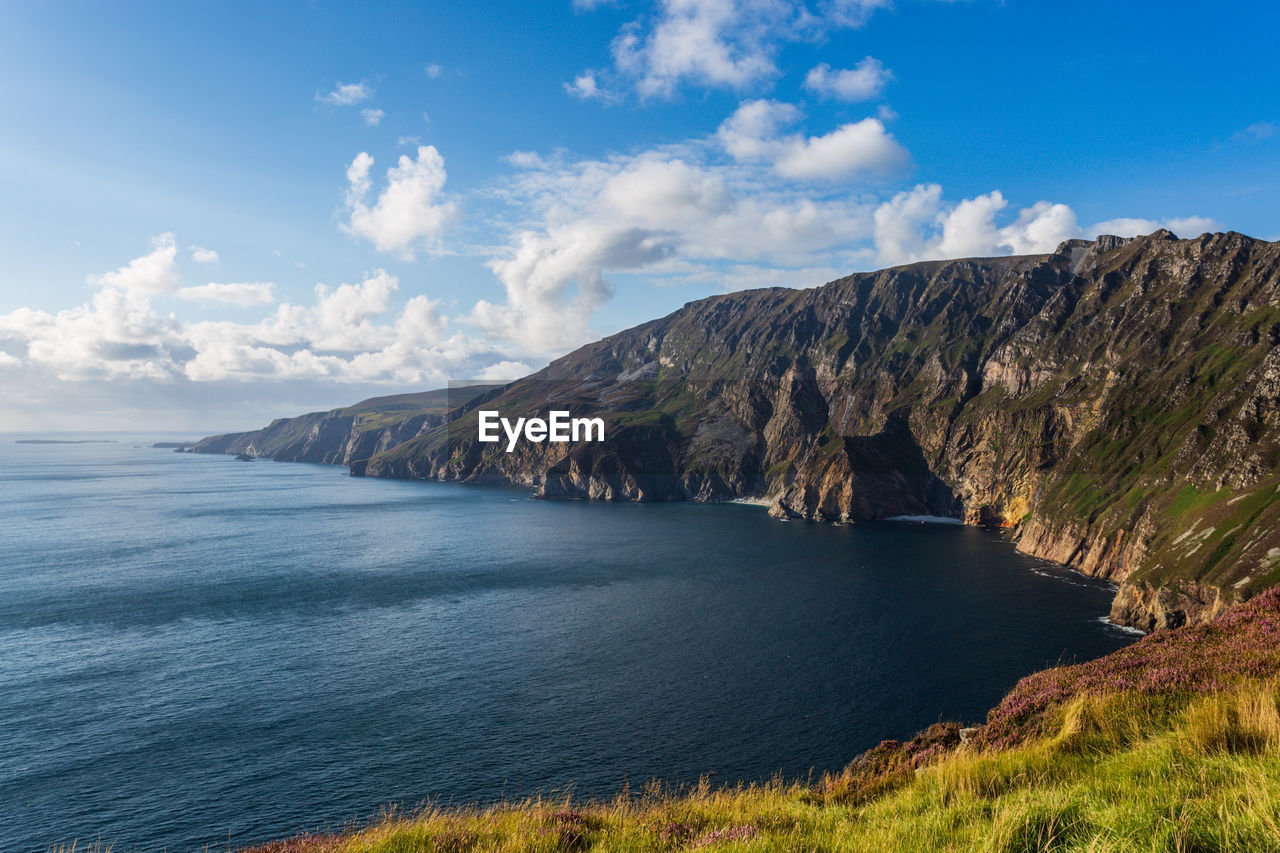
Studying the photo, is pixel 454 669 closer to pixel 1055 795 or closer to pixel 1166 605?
pixel 1055 795

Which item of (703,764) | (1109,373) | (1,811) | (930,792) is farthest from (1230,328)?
(1,811)

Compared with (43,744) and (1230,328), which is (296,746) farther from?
(1230,328)

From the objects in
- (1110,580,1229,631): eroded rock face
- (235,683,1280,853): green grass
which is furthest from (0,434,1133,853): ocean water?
(235,683,1280,853): green grass

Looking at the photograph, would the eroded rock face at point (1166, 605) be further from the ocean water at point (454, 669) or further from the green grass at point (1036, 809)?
the green grass at point (1036, 809)

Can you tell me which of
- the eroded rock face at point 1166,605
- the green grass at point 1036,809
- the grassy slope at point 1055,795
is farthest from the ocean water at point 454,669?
the green grass at point 1036,809

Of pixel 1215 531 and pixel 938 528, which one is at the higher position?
pixel 1215 531

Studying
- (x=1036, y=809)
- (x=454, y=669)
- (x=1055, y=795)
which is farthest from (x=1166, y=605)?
(x=1036, y=809)
